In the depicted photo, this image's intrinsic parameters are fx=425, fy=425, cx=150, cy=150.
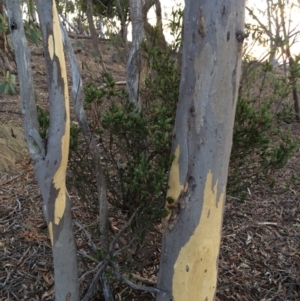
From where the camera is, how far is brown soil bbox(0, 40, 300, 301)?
2.86 meters

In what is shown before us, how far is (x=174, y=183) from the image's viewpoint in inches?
84.2

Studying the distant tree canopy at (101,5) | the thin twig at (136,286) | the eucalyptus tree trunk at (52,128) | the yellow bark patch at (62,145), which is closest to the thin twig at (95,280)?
the thin twig at (136,286)

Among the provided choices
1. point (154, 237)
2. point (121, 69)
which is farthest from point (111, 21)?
point (121, 69)

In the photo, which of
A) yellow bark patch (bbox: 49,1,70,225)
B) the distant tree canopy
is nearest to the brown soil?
Result: yellow bark patch (bbox: 49,1,70,225)

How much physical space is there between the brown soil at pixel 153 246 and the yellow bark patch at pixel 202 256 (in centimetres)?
52

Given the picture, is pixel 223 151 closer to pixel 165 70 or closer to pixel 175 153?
pixel 175 153

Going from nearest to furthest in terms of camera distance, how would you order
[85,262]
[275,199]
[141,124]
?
[141,124] < [85,262] < [275,199]

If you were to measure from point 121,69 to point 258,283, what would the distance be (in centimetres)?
895

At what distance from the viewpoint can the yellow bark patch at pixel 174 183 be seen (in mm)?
2102

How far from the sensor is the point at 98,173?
2297 millimetres

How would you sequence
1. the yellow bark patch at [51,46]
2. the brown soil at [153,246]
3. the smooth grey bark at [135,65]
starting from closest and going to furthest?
the yellow bark patch at [51,46], the brown soil at [153,246], the smooth grey bark at [135,65]

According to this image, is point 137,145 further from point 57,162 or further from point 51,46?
point 51,46

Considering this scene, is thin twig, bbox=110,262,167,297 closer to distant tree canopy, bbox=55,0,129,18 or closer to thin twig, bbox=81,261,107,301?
thin twig, bbox=81,261,107,301

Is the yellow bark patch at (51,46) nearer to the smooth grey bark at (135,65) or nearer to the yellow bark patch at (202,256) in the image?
the yellow bark patch at (202,256)
